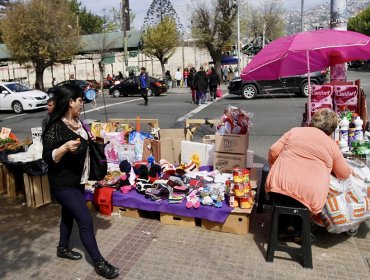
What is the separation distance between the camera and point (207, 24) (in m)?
31.3

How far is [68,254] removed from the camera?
392cm

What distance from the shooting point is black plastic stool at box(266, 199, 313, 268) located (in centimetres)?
363

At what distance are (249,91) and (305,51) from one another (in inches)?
515

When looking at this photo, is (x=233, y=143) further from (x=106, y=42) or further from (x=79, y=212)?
(x=106, y=42)

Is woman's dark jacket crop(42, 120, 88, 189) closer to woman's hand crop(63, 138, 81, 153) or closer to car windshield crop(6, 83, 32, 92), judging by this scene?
woman's hand crop(63, 138, 81, 153)

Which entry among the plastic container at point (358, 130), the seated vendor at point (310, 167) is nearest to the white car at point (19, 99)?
the plastic container at point (358, 130)

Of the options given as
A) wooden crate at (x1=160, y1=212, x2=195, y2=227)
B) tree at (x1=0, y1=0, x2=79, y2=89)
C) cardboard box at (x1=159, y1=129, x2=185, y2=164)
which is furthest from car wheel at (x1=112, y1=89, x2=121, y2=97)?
wooden crate at (x1=160, y1=212, x2=195, y2=227)

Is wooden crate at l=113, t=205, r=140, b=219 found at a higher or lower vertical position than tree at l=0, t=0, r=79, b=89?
lower

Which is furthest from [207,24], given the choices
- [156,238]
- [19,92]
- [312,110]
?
[156,238]

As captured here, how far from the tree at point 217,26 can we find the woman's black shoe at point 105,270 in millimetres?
28774

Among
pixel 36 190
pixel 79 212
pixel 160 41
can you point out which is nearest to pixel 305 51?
pixel 79 212

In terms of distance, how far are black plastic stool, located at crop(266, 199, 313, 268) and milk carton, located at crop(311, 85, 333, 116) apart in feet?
8.07

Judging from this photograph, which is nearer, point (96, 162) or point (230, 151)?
point (96, 162)

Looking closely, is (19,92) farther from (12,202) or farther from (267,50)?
(267,50)
